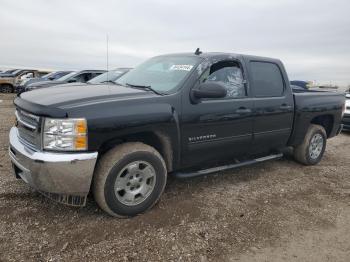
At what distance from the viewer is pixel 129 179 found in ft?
11.8

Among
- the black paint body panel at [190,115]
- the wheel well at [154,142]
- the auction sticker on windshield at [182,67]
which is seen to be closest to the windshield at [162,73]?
the auction sticker on windshield at [182,67]

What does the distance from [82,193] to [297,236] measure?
2.22m

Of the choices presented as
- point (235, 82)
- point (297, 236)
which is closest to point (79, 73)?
point (235, 82)

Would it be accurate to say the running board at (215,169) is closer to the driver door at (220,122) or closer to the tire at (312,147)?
the driver door at (220,122)

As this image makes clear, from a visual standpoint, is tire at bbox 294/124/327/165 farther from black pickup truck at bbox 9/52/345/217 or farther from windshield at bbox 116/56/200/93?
windshield at bbox 116/56/200/93

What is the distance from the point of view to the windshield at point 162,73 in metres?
4.14

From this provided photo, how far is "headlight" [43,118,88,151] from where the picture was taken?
315 centimetres

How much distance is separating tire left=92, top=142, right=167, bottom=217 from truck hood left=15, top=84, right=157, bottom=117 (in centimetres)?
55

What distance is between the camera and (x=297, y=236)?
351cm

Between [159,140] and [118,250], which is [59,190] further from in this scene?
[159,140]

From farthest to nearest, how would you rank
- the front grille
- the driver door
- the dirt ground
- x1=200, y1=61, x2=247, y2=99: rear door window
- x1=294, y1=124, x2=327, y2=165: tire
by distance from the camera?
x1=294, y1=124, x2=327, y2=165: tire < x1=200, y1=61, x2=247, y2=99: rear door window < the driver door < the front grille < the dirt ground

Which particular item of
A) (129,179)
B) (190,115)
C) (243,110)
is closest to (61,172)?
(129,179)

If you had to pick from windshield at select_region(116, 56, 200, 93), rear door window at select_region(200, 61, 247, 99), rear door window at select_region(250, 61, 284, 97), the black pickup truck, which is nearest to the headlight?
the black pickup truck

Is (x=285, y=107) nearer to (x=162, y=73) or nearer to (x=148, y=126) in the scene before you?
(x=162, y=73)
